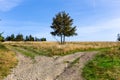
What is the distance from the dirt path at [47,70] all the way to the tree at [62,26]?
143 feet

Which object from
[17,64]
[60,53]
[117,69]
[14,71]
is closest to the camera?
[117,69]

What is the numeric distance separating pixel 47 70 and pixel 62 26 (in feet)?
170

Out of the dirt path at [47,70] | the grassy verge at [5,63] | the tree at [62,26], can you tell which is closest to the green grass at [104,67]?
the dirt path at [47,70]

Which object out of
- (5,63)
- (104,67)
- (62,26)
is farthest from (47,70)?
(62,26)

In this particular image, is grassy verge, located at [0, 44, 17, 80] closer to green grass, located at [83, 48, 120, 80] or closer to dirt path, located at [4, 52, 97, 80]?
dirt path, located at [4, 52, 97, 80]

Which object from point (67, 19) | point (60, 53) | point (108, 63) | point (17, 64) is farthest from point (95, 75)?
point (67, 19)

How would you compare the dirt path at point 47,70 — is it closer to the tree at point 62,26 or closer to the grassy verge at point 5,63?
the grassy verge at point 5,63

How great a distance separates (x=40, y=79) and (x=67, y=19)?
57299 mm

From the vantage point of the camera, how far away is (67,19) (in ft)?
282

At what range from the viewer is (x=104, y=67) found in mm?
32656

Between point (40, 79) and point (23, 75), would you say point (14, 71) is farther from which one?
point (40, 79)

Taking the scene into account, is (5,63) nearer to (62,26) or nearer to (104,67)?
(104,67)

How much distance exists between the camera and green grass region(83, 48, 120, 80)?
29.3 metres

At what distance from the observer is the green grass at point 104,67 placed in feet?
96.1
